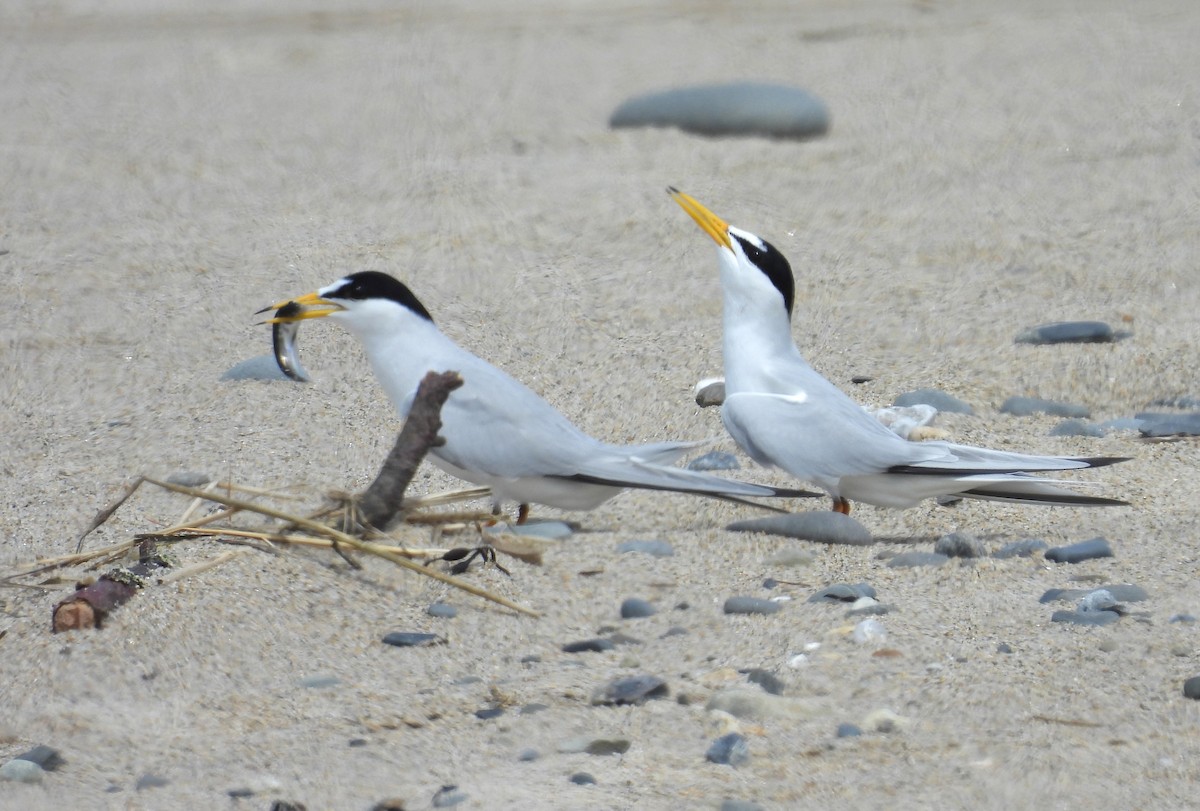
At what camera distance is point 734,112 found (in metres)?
6.61

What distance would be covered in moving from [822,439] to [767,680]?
2.53 feet

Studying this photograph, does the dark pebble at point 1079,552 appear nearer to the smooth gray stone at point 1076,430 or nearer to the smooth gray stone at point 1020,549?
the smooth gray stone at point 1020,549

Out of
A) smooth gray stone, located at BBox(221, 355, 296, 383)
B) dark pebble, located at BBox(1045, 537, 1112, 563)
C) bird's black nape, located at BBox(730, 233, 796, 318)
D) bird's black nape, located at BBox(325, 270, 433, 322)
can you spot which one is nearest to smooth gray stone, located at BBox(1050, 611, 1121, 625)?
dark pebble, located at BBox(1045, 537, 1112, 563)

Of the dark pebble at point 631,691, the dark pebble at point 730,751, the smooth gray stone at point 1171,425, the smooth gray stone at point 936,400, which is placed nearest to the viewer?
the dark pebble at point 730,751

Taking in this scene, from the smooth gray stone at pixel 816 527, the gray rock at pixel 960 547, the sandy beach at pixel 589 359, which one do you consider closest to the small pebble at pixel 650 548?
the sandy beach at pixel 589 359

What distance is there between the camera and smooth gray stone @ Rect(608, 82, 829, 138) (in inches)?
260

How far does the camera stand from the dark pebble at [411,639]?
273cm

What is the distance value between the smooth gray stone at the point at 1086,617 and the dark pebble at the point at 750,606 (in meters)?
0.47

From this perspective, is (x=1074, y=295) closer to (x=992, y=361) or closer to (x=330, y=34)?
(x=992, y=361)

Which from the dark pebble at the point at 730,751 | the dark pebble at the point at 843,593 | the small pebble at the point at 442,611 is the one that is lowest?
the dark pebble at the point at 730,751

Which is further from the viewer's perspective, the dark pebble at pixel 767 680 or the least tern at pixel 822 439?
the least tern at pixel 822 439

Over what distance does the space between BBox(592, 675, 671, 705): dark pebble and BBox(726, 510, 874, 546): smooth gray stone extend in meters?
0.70

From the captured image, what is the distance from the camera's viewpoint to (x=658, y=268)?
5043mm

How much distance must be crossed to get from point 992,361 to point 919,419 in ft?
1.94
